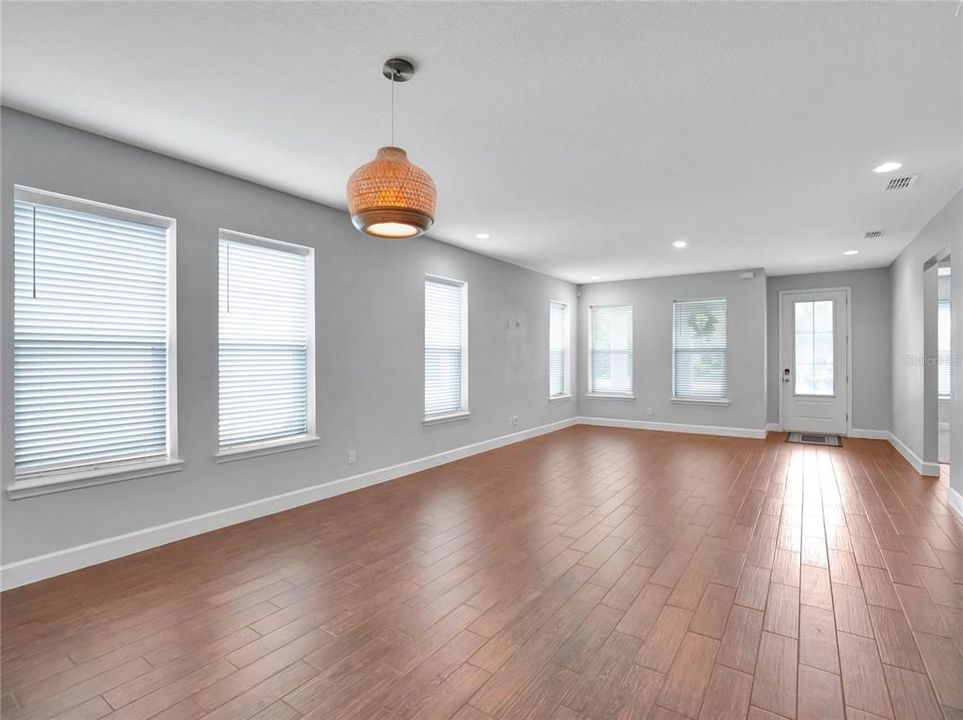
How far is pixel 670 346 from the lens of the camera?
26.7 ft

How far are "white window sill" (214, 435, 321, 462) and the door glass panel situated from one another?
7674 millimetres

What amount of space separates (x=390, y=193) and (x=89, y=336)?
234 cm

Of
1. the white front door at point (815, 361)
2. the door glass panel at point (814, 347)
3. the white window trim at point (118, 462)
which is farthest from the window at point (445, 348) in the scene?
the door glass panel at point (814, 347)

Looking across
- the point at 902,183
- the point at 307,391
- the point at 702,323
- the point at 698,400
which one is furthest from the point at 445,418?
the point at 702,323

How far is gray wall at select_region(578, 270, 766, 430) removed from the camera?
24.4 ft

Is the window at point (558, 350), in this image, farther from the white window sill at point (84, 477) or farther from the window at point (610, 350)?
the white window sill at point (84, 477)

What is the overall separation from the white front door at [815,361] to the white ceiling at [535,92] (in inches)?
151

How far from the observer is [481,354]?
6355 mm

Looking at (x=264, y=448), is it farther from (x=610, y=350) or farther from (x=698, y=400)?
(x=698, y=400)

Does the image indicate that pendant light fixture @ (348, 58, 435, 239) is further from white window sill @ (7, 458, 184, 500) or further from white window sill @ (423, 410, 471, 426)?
white window sill @ (423, 410, 471, 426)

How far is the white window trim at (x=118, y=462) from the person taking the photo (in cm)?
275

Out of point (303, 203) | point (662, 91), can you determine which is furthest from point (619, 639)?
point (303, 203)

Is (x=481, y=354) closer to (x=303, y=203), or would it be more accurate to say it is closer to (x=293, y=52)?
(x=303, y=203)

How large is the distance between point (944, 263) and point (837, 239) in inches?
41.4
